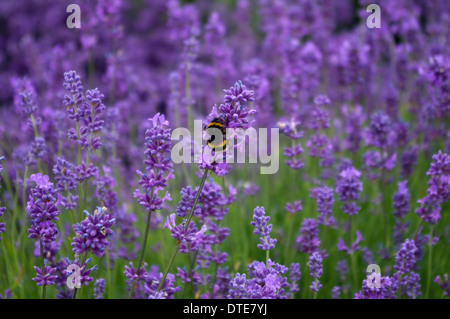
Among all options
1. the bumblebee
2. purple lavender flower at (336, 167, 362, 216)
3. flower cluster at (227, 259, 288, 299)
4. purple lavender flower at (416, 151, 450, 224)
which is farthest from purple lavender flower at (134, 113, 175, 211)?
purple lavender flower at (416, 151, 450, 224)

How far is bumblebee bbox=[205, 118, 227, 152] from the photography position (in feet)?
4.93

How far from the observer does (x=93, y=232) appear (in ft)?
4.80

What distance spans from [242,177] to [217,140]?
63.6 inches

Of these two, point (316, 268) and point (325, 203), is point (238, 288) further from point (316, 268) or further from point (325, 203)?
point (325, 203)

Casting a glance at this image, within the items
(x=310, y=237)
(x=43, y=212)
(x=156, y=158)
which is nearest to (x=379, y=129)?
(x=310, y=237)

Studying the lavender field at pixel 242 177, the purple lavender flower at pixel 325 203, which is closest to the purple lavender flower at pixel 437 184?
the lavender field at pixel 242 177

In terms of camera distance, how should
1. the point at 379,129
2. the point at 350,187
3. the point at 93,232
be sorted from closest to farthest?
the point at 93,232 < the point at 350,187 < the point at 379,129

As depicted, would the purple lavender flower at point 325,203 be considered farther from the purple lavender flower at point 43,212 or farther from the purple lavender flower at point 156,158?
the purple lavender flower at point 43,212

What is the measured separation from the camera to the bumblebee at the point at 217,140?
4.93 ft

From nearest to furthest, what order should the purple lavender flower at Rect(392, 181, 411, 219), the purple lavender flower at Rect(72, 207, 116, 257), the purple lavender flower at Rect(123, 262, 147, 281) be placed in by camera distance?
1. the purple lavender flower at Rect(72, 207, 116, 257)
2. the purple lavender flower at Rect(123, 262, 147, 281)
3. the purple lavender flower at Rect(392, 181, 411, 219)

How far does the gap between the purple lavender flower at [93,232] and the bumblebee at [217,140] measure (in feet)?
1.18

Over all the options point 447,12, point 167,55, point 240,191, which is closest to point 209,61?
point 167,55

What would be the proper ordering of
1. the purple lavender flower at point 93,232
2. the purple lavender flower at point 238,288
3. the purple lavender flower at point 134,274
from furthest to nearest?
the purple lavender flower at point 134,274, the purple lavender flower at point 238,288, the purple lavender flower at point 93,232

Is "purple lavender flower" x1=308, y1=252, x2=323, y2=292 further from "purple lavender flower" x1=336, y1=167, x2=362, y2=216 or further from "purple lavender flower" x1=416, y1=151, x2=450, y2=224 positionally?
"purple lavender flower" x1=416, y1=151, x2=450, y2=224
